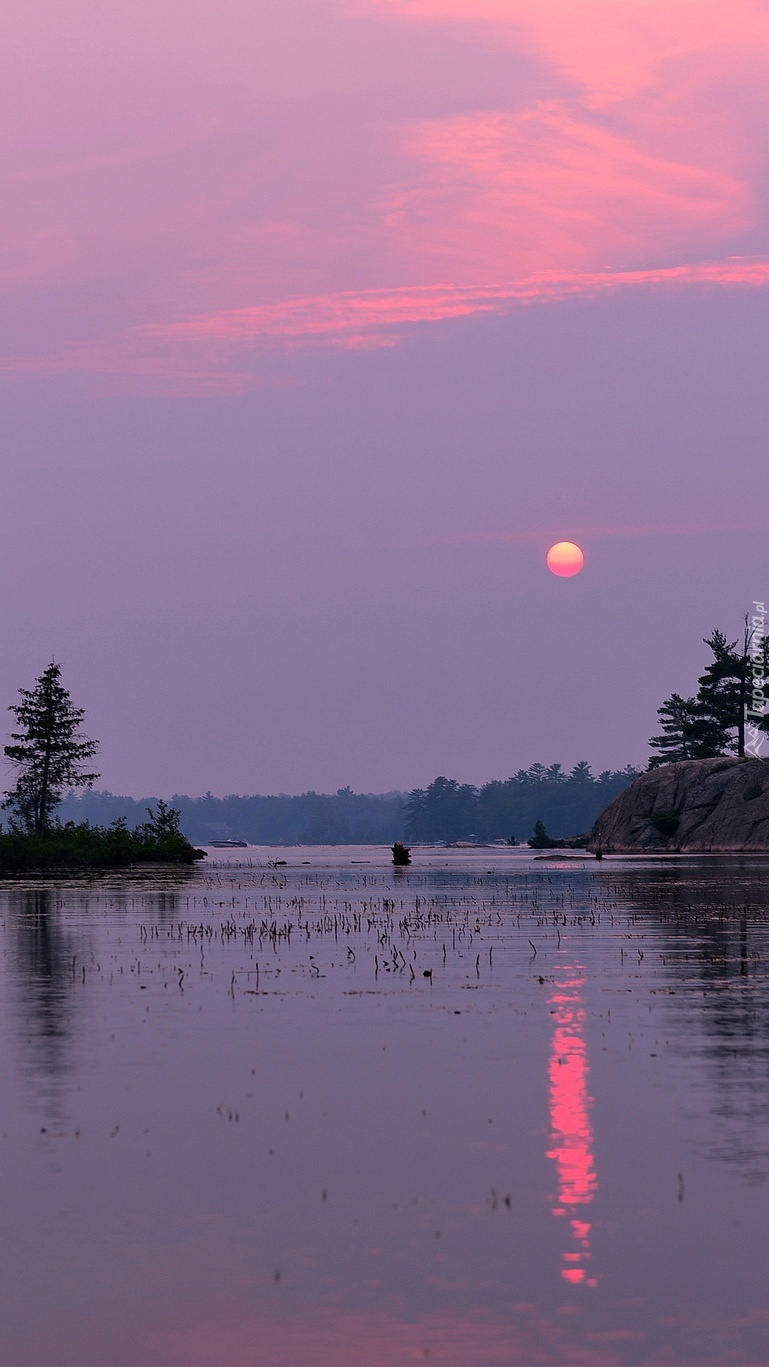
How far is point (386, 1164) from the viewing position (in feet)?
52.5

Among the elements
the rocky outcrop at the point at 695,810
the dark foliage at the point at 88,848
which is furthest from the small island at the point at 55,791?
the rocky outcrop at the point at 695,810

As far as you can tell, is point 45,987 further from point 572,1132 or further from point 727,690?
point 727,690

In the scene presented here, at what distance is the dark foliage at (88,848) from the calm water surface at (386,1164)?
7193 centimetres

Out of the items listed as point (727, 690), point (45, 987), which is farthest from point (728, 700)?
point (45, 987)

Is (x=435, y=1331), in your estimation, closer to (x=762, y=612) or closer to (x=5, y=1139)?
(x=5, y=1139)

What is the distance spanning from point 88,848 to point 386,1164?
9592cm

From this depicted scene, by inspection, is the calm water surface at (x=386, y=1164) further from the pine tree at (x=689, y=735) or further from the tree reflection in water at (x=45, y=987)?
the pine tree at (x=689, y=735)

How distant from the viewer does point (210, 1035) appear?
2494 centimetres

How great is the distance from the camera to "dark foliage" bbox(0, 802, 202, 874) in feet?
348

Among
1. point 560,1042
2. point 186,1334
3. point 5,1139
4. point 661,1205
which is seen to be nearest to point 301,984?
point 560,1042

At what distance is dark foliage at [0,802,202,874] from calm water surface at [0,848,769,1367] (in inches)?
2832

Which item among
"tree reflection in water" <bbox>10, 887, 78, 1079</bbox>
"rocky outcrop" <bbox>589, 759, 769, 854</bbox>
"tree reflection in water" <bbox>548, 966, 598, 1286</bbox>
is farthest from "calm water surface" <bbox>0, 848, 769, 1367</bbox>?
"rocky outcrop" <bbox>589, 759, 769, 854</bbox>

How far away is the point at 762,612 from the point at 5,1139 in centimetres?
11356

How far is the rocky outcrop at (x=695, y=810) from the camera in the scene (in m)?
134
